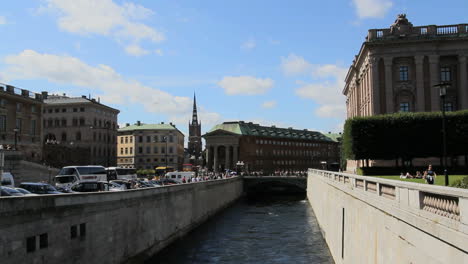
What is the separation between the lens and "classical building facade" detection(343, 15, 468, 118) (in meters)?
72.5

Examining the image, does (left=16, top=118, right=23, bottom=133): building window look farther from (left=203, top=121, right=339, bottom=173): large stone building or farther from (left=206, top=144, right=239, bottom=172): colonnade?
(left=206, top=144, right=239, bottom=172): colonnade

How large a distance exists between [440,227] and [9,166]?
55557mm

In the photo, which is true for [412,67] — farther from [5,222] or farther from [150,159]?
[150,159]

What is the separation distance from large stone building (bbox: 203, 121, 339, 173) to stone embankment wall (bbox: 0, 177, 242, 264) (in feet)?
414

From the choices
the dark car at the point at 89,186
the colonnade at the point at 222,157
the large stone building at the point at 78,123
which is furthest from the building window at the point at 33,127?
the colonnade at the point at 222,157

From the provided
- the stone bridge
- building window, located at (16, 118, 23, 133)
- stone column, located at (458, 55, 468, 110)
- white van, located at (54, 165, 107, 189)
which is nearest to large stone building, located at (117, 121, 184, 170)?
the stone bridge

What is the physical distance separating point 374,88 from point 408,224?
217ft

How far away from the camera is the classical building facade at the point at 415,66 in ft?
238

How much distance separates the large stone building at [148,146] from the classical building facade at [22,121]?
70.7 m

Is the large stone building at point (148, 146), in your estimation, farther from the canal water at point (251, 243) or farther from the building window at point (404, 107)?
the canal water at point (251, 243)

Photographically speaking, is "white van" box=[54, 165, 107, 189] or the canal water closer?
the canal water

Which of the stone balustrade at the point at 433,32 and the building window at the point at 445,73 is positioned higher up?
the stone balustrade at the point at 433,32

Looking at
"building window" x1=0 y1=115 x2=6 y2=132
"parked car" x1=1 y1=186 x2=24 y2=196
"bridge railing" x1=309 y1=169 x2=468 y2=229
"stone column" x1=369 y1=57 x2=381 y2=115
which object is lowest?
"parked car" x1=1 y1=186 x2=24 y2=196

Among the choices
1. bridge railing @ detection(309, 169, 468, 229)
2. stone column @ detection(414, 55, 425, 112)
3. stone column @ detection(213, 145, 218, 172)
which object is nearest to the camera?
bridge railing @ detection(309, 169, 468, 229)
